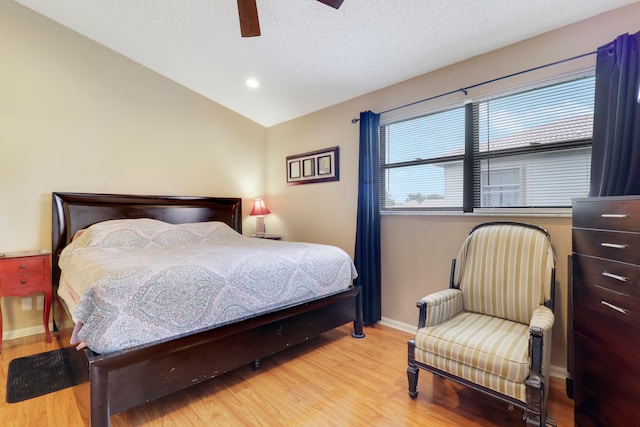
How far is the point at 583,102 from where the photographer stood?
2.16 m

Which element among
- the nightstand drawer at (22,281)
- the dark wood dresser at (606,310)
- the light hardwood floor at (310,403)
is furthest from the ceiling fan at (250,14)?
the nightstand drawer at (22,281)

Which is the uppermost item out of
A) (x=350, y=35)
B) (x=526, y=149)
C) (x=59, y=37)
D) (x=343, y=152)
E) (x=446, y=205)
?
(x=59, y=37)

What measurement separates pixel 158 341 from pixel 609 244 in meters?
2.22

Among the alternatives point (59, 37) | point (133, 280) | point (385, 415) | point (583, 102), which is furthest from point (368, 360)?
point (59, 37)

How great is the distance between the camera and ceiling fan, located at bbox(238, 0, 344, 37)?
72.1 inches

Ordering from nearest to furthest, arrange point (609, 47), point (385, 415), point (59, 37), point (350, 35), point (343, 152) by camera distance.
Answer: point (385, 415), point (609, 47), point (350, 35), point (59, 37), point (343, 152)

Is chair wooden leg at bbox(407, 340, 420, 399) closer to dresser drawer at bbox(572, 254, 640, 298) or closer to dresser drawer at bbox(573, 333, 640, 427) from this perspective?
dresser drawer at bbox(573, 333, 640, 427)

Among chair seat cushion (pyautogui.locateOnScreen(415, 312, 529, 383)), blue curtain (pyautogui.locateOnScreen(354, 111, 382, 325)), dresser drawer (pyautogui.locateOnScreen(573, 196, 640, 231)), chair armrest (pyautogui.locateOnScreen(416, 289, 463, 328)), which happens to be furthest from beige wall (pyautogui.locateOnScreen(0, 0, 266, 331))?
dresser drawer (pyautogui.locateOnScreen(573, 196, 640, 231))

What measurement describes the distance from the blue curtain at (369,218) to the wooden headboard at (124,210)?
1.95m

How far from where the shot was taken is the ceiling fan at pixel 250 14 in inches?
72.1

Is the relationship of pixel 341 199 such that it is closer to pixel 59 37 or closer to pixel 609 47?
pixel 609 47

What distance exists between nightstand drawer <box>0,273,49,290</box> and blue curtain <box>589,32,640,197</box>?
14.1 ft

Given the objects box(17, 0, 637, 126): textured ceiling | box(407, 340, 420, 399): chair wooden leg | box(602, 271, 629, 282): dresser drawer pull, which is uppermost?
box(17, 0, 637, 126): textured ceiling

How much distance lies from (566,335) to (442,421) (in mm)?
1149
